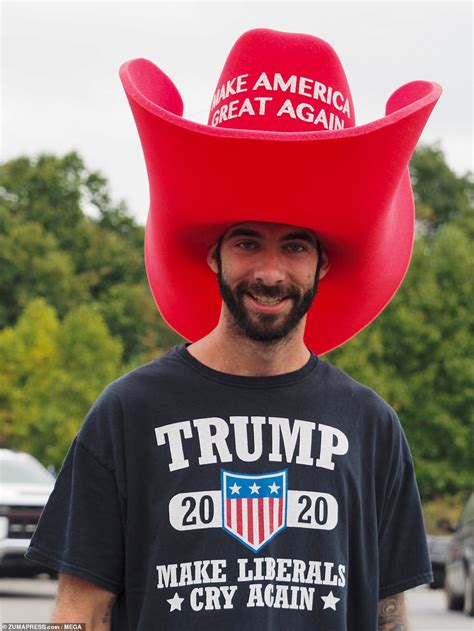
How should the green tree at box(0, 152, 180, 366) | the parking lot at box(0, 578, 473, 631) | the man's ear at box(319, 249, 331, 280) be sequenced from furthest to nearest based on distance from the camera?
the green tree at box(0, 152, 180, 366) < the parking lot at box(0, 578, 473, 631) < the man's ear at box(319, 249, 331, 280)

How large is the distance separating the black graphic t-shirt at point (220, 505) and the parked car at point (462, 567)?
1326 cm

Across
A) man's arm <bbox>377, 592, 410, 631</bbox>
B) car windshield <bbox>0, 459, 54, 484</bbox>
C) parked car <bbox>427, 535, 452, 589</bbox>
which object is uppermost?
parked car <bbox>427, 535, 452, 589</bbox>

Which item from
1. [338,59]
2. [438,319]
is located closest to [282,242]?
[338,59]

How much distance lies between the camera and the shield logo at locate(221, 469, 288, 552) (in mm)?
3225

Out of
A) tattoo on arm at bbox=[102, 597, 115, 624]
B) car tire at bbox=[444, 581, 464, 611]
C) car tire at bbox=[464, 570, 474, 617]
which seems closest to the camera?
tattoo on arm at bbox=[102, 597, 115, 624]

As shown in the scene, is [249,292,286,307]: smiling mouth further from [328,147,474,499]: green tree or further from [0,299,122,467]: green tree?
[0,299,122,467]: green tree

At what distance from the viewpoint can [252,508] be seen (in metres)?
3.23

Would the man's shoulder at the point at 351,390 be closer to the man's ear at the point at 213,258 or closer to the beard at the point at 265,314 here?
the beard at the point at 265,314

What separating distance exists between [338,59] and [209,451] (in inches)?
40.5

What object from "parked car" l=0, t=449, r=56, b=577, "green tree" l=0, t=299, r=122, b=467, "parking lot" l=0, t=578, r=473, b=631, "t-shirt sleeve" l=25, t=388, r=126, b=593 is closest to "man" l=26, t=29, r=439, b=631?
"t-shirt sleeve" l=25, t=388, r=126, b=593

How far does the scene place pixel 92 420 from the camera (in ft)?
10.9

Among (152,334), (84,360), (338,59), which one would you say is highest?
(152,334)

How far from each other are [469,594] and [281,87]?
45.1 feet

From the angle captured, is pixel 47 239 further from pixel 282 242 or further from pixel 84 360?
pixel 282 242
